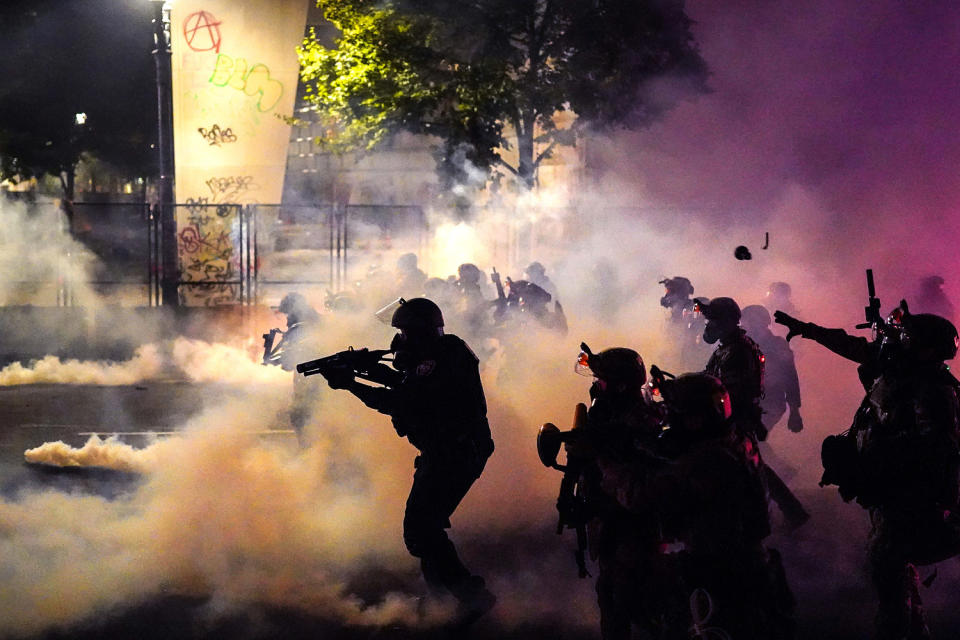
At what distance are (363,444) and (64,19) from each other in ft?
53.7

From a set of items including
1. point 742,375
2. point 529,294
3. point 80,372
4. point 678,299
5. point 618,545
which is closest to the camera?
point 618,545

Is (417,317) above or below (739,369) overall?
above

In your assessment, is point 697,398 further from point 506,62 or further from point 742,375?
point 506,62

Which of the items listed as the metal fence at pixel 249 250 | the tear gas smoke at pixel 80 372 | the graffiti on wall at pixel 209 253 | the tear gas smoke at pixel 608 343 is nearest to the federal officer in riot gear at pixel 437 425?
the tear gas smoke at pixel 608 343

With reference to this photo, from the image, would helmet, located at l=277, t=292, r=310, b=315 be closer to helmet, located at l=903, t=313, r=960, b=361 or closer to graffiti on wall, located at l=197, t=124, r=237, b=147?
helmet, located at l=903, t=313, r=960, b=361

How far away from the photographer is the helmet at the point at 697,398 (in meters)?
3.95

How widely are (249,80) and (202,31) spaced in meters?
1.05

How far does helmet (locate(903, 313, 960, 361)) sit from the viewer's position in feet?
16.7

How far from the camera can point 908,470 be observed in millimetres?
4883

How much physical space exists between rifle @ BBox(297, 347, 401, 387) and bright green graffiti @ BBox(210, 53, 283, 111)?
13.4 metres

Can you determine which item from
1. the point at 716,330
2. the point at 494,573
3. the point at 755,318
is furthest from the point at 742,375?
the point at 755,318

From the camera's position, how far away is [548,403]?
11336 millimetres

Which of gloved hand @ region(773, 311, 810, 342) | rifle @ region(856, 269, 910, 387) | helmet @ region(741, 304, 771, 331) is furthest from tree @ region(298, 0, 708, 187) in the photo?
rifle @ region(856, 269, 910, 387)

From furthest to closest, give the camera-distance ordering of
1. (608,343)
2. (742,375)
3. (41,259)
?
(41,259) < (608,343) < (742,375)
